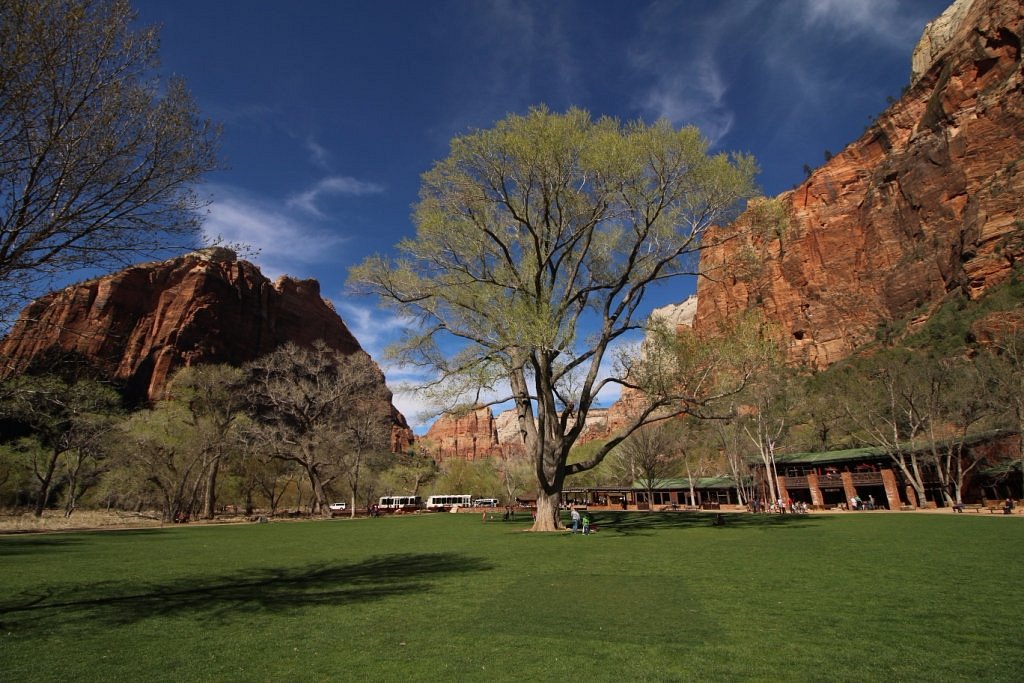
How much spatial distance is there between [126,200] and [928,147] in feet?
341

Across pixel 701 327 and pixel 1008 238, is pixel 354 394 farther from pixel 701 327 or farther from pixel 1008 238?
pixel 701 327

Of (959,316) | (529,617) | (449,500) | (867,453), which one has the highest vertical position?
(959,316)

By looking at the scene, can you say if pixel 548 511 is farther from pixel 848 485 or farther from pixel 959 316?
pixel 959 316

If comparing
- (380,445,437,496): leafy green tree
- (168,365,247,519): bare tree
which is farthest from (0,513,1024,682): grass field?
(380,445,437,496): leafy green tree

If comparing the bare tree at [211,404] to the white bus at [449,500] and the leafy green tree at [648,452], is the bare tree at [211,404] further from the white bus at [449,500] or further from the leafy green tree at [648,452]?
the leafy green tree at [648,452]

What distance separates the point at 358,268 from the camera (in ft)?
66.6

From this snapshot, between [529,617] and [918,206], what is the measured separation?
328ft

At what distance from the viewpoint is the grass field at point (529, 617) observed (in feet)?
15.3

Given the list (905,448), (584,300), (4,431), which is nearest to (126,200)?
(584,300)

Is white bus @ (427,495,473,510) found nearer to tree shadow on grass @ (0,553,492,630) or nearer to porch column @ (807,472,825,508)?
porch column @ (807,472,825,508)

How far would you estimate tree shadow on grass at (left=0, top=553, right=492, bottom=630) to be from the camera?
6.91 m

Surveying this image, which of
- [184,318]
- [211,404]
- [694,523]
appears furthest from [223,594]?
[184,318]

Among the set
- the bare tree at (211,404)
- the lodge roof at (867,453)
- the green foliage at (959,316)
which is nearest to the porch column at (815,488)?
the lodge roof at (867,453)

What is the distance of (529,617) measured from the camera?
22.0 feet
